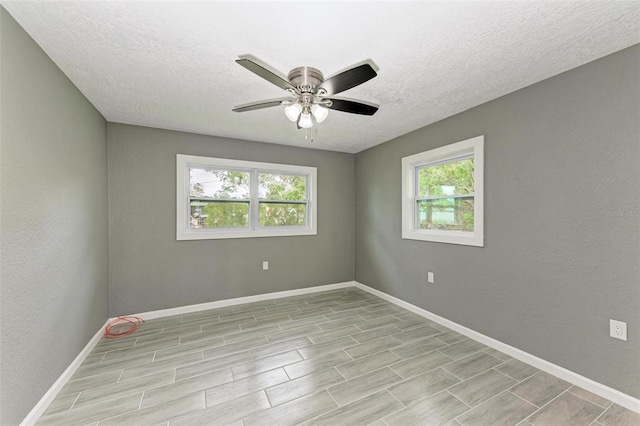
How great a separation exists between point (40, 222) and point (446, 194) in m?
3.80

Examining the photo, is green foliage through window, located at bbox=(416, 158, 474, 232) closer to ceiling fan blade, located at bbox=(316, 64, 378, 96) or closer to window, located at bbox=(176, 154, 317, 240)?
window, located at bbox=(176, 154, 317, 240)

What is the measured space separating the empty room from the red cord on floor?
0.11 ft

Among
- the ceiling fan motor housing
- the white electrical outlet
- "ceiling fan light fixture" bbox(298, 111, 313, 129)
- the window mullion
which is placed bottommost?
the white electrical outlet

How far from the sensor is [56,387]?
1.90m

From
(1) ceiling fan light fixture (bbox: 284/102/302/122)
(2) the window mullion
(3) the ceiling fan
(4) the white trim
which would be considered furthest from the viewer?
(2) the window mullion

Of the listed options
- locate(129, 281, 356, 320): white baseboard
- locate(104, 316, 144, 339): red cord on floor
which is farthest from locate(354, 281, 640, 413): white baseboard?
locate(104, 316, 144, 339): red cord on floor

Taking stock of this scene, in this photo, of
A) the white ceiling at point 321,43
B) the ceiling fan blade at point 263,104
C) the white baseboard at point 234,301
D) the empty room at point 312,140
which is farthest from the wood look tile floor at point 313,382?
the white ceiling at point 321,43

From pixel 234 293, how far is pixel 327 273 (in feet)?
5.20

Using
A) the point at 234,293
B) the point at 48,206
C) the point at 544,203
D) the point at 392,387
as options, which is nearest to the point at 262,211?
the point at 234,293

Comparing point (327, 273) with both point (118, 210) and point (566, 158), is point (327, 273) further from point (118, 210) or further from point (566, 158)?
point (566, 158)

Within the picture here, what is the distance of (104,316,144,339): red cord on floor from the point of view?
2.88 metres

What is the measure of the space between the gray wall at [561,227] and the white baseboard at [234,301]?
1917 mm

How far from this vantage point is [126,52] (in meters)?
1.83

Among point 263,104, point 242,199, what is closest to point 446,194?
point 263,104
